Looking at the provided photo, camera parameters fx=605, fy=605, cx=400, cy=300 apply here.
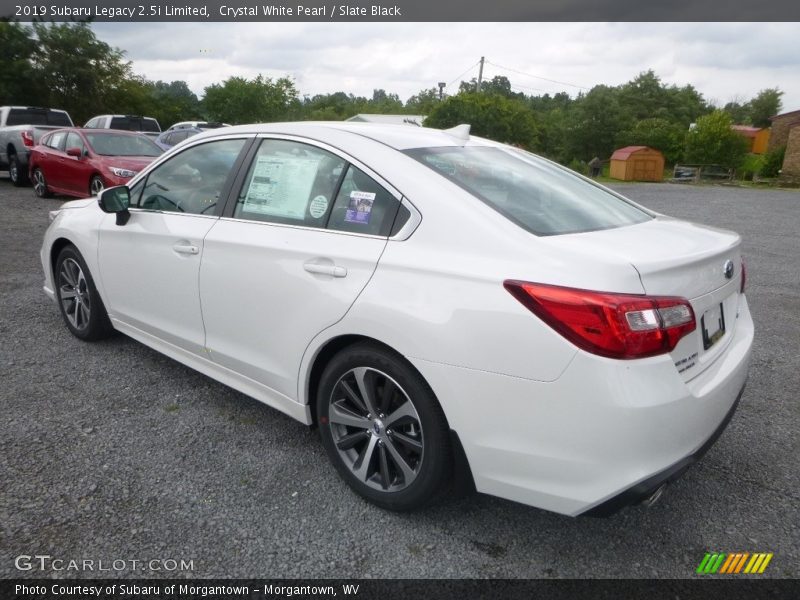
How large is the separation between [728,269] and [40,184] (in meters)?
14.0

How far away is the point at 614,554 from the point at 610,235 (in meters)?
1.27

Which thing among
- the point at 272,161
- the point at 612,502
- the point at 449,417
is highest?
the point at 272,161

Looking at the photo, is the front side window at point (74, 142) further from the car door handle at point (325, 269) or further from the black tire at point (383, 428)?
the black tire at point (383, 428)

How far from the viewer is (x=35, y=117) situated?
16375 millimetres

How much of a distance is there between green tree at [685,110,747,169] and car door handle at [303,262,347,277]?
138 ft

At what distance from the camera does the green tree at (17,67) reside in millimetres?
33406

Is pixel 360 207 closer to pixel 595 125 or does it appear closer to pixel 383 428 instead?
pixel 383 428

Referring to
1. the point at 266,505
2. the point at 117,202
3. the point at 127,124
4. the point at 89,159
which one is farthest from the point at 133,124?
the point at 266,505

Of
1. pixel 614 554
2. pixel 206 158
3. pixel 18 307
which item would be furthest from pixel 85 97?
pixel 614 554

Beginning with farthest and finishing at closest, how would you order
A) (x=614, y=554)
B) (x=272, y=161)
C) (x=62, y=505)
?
(x=272, y=161)
(x=62, y=505)
(x=614, y=554)

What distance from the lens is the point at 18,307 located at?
212 inches

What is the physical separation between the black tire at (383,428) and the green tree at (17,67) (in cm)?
3869

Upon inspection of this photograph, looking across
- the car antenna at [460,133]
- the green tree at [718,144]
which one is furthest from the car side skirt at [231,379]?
the green tree at [718,144]

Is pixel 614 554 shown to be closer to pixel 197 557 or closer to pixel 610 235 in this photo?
pixel 610 235
